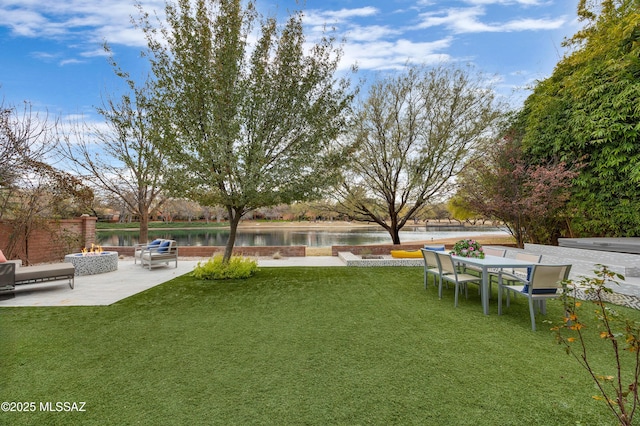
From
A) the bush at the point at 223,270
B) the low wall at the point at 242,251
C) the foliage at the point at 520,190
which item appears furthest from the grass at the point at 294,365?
the low wall at the point at 242,251

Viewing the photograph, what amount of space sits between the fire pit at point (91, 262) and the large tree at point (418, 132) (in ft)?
25.7

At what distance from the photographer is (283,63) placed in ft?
21.9

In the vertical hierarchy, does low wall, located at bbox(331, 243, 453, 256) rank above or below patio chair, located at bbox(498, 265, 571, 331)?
below

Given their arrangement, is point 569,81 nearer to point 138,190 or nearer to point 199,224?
point 138,190

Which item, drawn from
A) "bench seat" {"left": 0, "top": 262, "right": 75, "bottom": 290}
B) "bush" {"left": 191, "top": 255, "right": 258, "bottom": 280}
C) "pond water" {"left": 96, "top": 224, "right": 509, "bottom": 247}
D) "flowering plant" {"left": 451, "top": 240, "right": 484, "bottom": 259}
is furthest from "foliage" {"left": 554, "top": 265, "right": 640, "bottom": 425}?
"pond water" {"left": 96, "top": 224, "right": 509, "bottom": 247}

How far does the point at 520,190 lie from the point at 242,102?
330 inches

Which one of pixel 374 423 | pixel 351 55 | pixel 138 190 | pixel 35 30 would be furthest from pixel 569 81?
pixel 138 190

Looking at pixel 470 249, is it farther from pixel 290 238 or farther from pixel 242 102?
pixel 290 238

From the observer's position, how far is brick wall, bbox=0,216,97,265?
8.23 m

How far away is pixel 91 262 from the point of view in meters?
7.33

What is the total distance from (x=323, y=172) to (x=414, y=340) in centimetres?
467

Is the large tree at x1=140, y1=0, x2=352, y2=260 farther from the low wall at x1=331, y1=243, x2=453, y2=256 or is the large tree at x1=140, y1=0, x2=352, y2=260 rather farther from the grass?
the low wall at x1=331, y1=243, x2=453, y2=256

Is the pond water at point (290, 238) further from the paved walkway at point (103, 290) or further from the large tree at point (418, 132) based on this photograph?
the paved walkway at point (103, 290)

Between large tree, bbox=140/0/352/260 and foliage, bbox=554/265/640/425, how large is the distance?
17.6 ft
